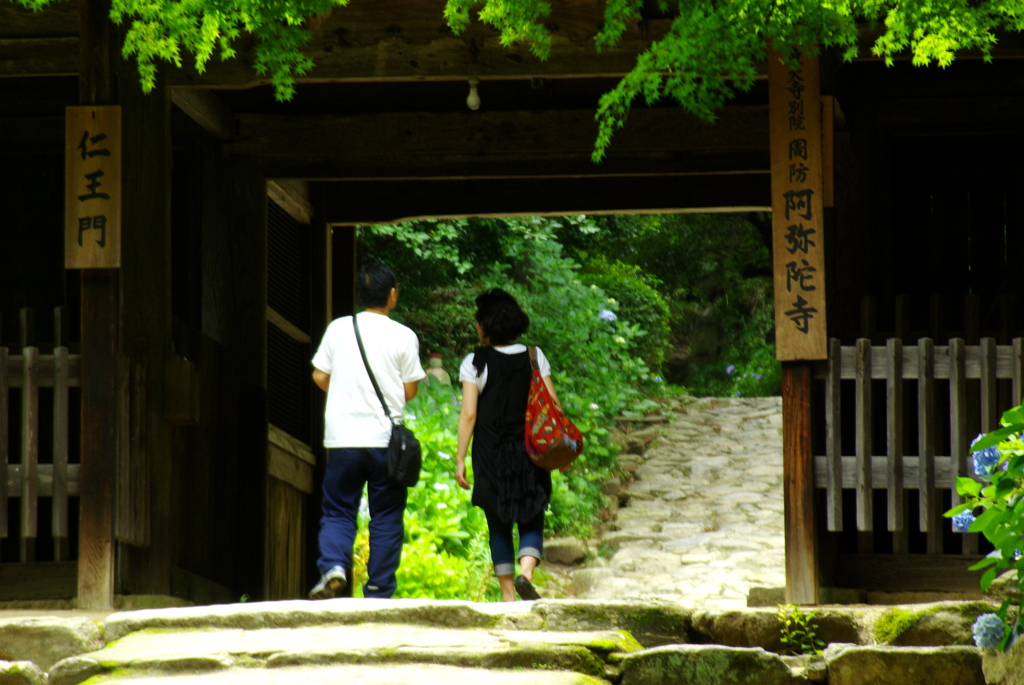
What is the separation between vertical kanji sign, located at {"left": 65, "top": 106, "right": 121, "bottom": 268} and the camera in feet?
21.9

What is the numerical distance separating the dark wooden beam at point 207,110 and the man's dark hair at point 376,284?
6.82ft

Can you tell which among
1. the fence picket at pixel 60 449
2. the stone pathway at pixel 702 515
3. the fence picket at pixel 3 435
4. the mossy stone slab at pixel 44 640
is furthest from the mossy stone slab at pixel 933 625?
the fence picket at pixel 3 435

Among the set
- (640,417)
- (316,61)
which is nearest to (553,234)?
(640,417)

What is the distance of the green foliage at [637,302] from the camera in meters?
18.2

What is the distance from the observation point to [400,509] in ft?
21.5

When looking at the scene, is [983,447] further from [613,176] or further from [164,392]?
[613,176]

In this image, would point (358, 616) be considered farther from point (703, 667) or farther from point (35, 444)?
point (35, 444)

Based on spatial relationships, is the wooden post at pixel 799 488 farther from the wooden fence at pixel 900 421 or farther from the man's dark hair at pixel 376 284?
the man's dark hair at pixel 376 284

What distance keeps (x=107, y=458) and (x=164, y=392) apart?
57cm

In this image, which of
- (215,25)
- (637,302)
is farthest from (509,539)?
(637,302)

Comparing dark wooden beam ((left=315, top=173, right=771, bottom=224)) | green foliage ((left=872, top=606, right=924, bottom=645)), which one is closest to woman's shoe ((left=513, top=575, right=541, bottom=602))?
green foliage ((left=872, top=606, right=924, bottom=645))

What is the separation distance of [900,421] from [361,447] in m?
2.62

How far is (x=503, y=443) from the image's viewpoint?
6.68 m

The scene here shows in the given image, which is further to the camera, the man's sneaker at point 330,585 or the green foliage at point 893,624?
the man's sneaker at point 330,585
